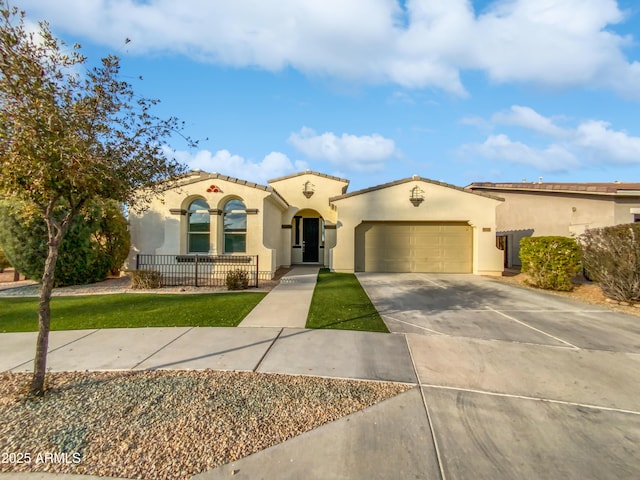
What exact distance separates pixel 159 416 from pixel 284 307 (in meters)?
4.56

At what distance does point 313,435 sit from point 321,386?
85cm

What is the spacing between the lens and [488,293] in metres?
9.62

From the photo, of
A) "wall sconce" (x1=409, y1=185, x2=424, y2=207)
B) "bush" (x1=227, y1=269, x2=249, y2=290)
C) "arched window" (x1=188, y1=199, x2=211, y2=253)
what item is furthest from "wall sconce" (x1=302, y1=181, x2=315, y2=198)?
"bush" (x1=227, y1=269, x2=249, y2=290)

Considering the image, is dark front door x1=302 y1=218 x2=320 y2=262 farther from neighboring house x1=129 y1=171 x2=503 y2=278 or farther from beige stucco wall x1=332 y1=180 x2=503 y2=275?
beige stucco wall x1=332 y1=180 x2=503 y2=275

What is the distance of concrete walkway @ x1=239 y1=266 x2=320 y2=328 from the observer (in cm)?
629

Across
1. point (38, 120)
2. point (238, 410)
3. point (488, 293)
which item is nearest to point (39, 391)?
point (238, 410)

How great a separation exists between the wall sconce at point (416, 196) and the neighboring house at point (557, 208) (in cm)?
516

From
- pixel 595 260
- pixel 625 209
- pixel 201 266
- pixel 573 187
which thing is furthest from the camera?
pixel 573 187

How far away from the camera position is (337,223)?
556 inches

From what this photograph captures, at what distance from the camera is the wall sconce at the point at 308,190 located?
1664cm

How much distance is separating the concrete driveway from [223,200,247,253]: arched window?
689 cm

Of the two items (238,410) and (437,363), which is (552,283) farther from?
(238,410)

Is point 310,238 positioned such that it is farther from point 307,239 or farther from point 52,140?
point 52,140

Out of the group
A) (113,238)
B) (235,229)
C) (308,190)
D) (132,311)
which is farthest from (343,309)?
(308,190)
